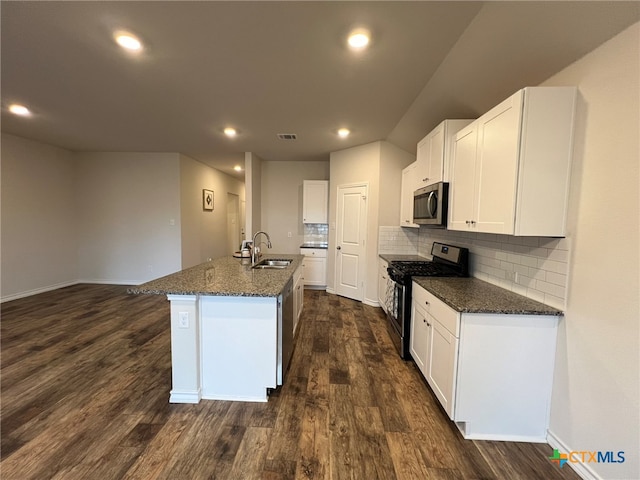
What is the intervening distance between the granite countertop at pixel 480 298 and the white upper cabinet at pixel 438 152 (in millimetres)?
1009

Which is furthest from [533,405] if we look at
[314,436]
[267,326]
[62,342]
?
[62,342]

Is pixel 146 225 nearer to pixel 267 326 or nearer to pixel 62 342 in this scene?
pixel 62 342

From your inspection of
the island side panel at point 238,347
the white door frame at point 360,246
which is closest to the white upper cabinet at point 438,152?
the white door frame at point 360,246

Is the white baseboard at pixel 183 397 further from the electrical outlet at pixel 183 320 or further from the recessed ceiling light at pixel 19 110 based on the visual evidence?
the recessed ceiling light at pixel 19 110

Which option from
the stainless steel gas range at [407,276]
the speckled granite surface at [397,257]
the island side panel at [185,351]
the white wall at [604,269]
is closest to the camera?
the white wall at [604,269]

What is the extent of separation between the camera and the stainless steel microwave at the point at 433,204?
2609 millimetres

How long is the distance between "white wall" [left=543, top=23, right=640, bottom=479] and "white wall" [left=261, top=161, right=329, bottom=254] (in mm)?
4717

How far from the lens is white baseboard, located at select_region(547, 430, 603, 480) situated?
4.82 ft

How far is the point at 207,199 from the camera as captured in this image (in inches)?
265

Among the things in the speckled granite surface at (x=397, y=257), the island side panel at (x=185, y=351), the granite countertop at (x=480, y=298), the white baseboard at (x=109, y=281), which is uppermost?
the speckled granite surface at (x=397, y=257)

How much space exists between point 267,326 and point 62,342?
2.67 meters

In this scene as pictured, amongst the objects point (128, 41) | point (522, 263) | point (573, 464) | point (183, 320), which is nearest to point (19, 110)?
point (128, 41)

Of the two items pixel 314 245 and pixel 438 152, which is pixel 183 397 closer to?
pixel 438 152

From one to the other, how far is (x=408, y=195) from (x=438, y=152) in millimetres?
1161
